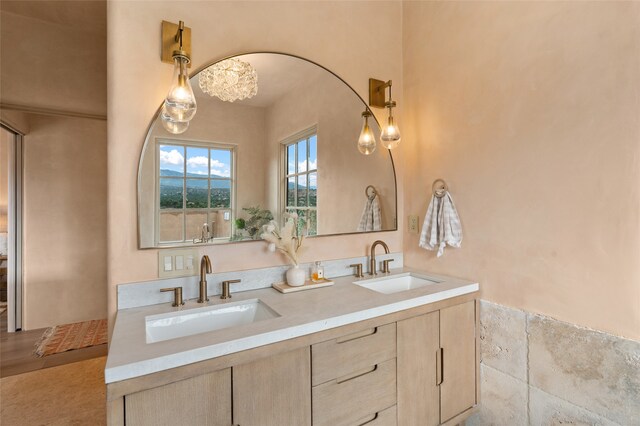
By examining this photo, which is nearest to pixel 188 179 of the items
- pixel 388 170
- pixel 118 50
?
pixel 118 50

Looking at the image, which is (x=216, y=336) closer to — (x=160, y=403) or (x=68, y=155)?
(x=160, y=403)

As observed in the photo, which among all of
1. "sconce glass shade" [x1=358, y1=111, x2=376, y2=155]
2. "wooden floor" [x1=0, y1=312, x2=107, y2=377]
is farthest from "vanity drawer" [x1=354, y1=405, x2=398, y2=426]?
"wooden floor" [x1=0, y1=312, x2=107, y2=377]

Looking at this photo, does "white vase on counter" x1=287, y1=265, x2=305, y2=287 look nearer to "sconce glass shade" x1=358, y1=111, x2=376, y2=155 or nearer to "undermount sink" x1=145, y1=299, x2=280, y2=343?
"undermount sink" x1=145, y1=299, x2=280, y2=343

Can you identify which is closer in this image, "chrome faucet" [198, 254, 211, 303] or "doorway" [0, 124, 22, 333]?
"chrome faucet" [198, 254, 211, 303]

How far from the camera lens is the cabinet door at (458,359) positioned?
1.45 metres

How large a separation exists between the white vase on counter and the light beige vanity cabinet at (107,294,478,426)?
0.42 metres

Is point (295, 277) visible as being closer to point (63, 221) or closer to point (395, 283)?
point (395, 283)

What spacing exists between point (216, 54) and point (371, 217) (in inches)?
47.7

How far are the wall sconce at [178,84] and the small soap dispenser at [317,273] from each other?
91cm

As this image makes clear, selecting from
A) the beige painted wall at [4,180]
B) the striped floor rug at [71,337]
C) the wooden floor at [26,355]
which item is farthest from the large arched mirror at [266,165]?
the beige painted wall at [4,180]

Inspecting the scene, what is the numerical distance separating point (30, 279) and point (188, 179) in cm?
282

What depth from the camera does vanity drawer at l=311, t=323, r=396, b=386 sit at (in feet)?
3.54

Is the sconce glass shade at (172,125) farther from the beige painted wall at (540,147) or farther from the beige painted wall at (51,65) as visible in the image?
the beige painted wall at (51,65)

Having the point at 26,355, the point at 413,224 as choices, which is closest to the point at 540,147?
the point at 413,224
